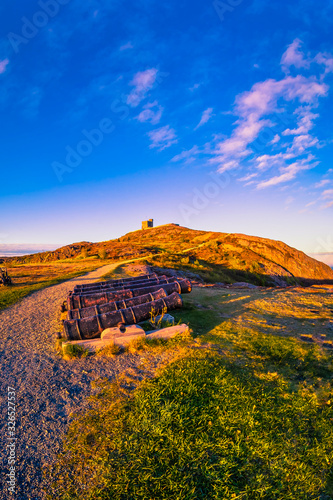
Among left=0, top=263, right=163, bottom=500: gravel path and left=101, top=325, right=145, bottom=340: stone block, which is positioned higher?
left=101, top=325, right=145, bottom=340: stone block

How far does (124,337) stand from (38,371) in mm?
2285

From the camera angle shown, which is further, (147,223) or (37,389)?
(147,223)

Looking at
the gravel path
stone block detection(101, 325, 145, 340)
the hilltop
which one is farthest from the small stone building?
stone block detection(101, 325, 145, 340)

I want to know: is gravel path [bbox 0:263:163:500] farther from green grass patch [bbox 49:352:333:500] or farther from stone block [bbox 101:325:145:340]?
stone block [bbox 101:325:145:340]

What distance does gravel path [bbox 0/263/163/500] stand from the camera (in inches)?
130

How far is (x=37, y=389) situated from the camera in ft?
16.5

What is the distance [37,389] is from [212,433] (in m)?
3.88

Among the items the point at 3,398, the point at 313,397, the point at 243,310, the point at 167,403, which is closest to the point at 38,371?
the point at 3,398

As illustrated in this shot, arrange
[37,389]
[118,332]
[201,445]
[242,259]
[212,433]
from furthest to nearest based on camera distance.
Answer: [242,259] < [118,332] < [37,389] < [212,433] < [201,445]

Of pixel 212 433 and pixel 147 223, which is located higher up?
pixel 147 223

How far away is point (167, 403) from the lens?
4.07 metres

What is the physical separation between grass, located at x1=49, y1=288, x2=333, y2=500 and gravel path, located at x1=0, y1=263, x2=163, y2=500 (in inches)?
12.7

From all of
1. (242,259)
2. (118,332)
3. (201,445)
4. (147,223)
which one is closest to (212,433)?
(201,445)

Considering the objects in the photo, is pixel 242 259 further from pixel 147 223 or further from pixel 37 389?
pixel 147 223
